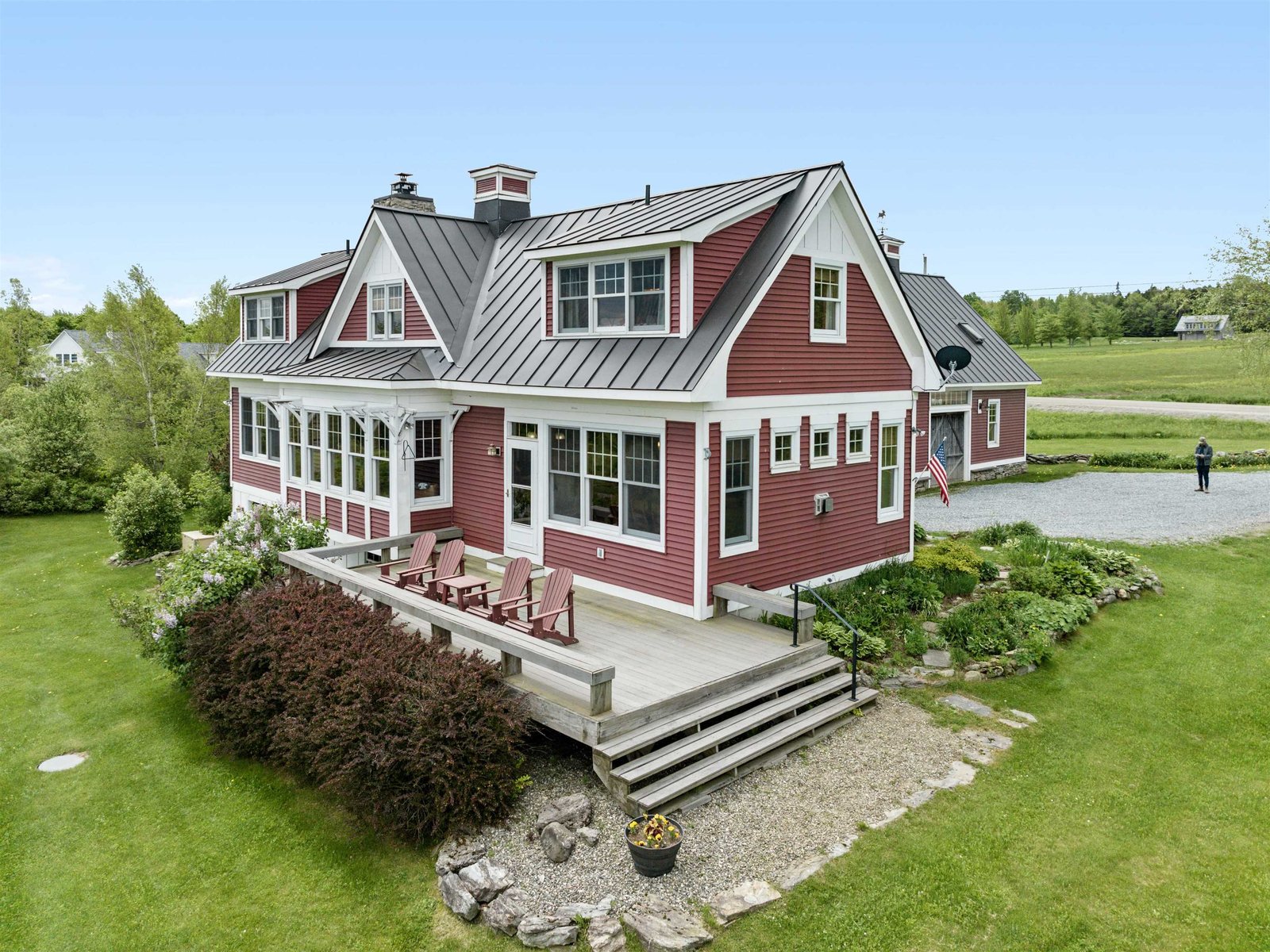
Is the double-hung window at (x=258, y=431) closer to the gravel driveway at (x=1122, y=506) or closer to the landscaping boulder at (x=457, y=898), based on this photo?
the landscaping boulder at (x=457, y=898)

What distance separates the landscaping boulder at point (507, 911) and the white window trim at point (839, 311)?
9791mm

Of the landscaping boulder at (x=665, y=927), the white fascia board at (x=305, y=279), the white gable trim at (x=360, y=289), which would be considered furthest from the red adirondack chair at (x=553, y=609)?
the white fascia board at (x=305, y=279)

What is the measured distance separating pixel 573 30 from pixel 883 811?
23778 mm

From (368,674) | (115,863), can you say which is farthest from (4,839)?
(368,674)

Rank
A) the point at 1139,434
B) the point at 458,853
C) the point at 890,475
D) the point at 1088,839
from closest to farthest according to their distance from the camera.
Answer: the point at 458,853, the point at 1088,839, the point at 890,475, the point at 1139,434

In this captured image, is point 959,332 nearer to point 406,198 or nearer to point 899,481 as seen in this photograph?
point 899,481

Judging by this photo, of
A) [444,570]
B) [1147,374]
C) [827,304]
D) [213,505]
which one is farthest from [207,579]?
[1147,374]

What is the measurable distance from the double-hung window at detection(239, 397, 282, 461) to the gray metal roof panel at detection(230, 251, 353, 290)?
3082 mm

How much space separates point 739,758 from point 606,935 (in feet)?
9.47

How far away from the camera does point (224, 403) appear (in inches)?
1316

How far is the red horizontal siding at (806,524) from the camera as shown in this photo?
514 inches

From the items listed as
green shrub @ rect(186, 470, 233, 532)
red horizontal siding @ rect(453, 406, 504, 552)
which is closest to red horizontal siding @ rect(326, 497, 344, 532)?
red horizontal siding @ rect(453, 406, 504, 552)

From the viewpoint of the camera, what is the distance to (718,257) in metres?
13.3

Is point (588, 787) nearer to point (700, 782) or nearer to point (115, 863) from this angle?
point (700, 782)
